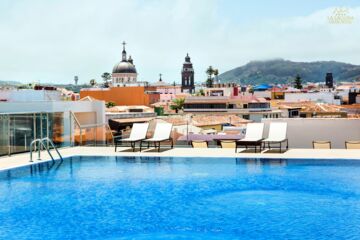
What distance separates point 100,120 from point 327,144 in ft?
56.2

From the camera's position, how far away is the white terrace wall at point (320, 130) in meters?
14.2

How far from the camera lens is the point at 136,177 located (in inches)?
420

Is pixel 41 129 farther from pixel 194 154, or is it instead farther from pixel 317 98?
pixel 317 98

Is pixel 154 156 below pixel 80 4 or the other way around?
below

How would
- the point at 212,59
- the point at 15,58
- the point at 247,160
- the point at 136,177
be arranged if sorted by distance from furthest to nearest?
the point at 212,59, the point at 15,58, the point at 247,160, the point at 136,177

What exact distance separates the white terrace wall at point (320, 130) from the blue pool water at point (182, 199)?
106 inches

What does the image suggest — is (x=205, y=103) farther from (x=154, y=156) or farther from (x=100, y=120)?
(x=154, y=156)

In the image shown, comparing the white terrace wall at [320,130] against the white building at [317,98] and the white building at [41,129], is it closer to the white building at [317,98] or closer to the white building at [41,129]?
the white building at [41,129]

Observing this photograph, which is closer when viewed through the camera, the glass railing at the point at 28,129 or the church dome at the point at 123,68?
the glass railing at the point at 28,129

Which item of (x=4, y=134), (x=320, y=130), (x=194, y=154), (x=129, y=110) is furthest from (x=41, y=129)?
(x=129, y=110)

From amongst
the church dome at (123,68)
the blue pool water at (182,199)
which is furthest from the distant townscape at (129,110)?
the blue pool water at (182,199)

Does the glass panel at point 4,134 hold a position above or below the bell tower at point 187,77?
below

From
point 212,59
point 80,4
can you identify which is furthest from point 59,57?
point 212,59

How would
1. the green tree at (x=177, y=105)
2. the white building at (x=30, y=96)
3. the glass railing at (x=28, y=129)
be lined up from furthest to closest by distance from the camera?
1. the green tree at (x=177, y=105)
2. the white building at (x=30, y=96)
3. the glass railing at (x=28, y=129)
